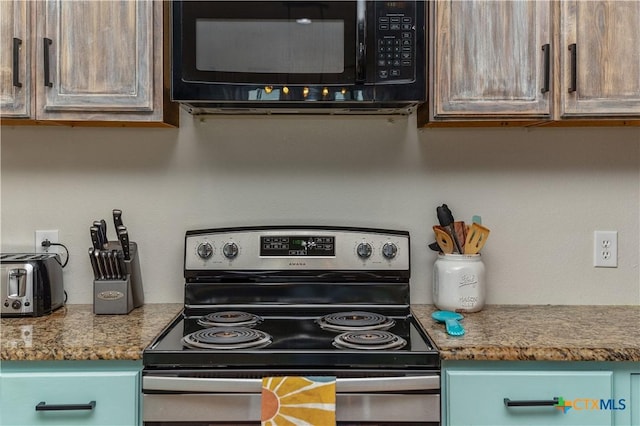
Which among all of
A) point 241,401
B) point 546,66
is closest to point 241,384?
point 241,401

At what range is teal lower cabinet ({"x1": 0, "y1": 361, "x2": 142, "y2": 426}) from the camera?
53.2 inches

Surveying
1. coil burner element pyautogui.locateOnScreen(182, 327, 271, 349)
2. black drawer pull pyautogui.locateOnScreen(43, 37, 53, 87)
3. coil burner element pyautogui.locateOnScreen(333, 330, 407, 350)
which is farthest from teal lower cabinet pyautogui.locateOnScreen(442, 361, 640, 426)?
black drawer pull pyautogui.locateOnScreen(43, 37, 53, 87)

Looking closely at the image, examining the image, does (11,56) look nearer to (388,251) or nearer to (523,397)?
(388,251)

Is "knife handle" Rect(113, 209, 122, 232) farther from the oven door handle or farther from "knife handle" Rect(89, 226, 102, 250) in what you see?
the oven door handle

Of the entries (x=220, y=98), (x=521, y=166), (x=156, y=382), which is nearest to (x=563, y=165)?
(x=521, y=166)

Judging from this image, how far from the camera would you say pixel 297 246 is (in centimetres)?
184

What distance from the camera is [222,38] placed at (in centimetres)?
154

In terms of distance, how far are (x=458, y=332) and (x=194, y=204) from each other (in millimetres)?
1000

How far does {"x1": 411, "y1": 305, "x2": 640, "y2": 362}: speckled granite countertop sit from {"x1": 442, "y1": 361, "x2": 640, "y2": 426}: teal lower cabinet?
40 mm

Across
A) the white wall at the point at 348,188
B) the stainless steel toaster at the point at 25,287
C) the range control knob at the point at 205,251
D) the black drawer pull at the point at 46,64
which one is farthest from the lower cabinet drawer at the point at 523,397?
the black drawer pull at the point at 46,64

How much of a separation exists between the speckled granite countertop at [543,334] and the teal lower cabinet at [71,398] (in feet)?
2.56

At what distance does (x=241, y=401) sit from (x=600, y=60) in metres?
1.36

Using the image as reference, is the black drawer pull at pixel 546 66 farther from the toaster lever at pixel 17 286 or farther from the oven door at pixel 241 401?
the toaster lever at pixel 17 286

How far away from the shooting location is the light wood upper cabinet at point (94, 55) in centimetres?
160
